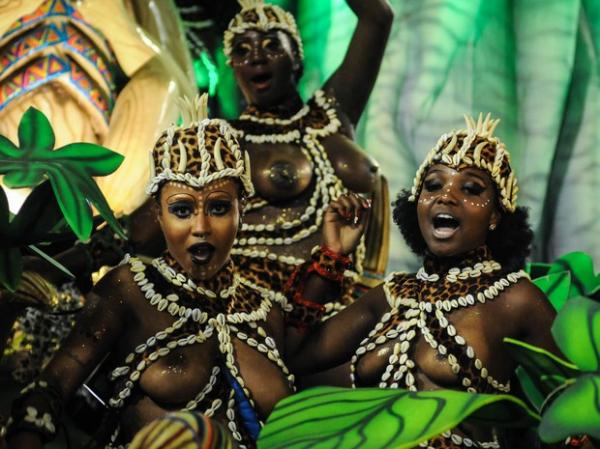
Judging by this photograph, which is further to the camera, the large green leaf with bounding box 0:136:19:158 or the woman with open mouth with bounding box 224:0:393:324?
the woman with open mouth with bounding box 224:0:393:324

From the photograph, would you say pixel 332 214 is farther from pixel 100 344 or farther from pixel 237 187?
pixel 100 344

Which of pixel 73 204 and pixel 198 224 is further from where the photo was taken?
pixel 198 224

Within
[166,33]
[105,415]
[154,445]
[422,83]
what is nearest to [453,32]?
[422,83]

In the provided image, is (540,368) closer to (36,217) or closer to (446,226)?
(446,226)

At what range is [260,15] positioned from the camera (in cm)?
207

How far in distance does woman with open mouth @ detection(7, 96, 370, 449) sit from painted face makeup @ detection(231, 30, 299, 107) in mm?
457

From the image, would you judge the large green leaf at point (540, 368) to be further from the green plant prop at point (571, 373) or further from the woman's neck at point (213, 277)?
the woman's neck at point (213, 277)

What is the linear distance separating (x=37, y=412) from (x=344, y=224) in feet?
1.69

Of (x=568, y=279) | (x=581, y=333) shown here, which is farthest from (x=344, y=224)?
(x=581, y=333)

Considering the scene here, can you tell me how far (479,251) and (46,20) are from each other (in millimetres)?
1109

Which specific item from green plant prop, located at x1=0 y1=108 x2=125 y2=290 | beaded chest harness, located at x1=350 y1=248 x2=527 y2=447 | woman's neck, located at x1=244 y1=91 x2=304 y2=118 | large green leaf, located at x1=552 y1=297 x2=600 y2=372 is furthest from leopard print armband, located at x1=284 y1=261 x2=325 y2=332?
large green leaf, located at x1=552 y1=297 x2=600 y2=372

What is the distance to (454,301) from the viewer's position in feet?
4.99

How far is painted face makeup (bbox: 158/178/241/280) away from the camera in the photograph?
154cm

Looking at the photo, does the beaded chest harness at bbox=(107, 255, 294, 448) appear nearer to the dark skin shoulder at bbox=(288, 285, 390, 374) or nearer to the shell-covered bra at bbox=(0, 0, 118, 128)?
the dark skin shoulder at bbox=(288, 285, 390, 374)
